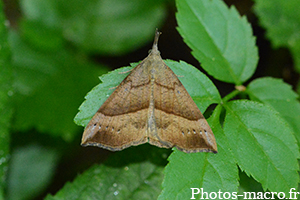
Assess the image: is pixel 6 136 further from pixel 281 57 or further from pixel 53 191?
pixel 281 57

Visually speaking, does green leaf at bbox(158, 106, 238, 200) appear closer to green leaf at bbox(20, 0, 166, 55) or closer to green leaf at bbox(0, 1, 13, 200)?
green leaf at bbox(0, 1, 13, 200)

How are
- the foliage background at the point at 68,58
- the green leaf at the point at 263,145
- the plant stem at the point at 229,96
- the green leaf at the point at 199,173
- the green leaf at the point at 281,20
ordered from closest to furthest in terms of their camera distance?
the green leaf at the point at 199,173 < the green leaf at the point at 263,145 < the plant stem at the point at 229,96 < the foliage background at the point at 68,58 < the green leaf at the point at 281,20

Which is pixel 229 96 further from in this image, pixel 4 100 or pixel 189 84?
pixel 4 100

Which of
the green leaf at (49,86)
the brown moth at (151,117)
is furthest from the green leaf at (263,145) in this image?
the green leaf at (49,86)

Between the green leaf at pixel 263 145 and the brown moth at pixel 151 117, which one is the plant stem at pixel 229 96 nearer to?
the green leaf at pixel 263 145

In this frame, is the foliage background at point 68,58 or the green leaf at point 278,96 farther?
the foliage background at point 68,58

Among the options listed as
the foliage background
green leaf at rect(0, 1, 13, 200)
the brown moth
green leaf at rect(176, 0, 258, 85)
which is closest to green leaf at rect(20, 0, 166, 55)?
the foliage background

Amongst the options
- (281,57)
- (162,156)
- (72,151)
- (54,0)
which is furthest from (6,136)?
(281,57)

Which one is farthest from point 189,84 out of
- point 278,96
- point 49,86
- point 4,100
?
point 49,86
